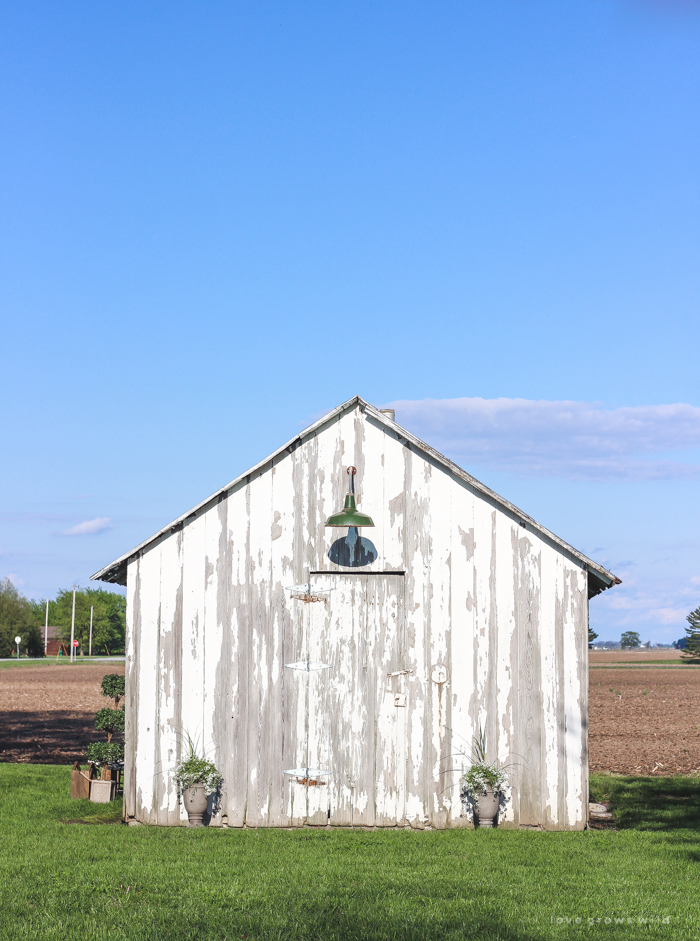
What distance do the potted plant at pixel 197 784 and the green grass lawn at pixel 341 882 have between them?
385 mm

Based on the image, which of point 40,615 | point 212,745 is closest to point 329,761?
point 212,745

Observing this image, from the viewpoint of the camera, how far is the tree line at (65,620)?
106m

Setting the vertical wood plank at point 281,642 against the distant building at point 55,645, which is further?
the distant building at point 55,645

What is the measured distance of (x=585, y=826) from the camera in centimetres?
1306

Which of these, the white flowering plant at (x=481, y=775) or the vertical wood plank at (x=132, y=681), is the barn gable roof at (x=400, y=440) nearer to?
the vertical wood plank at (x=132, y=681)

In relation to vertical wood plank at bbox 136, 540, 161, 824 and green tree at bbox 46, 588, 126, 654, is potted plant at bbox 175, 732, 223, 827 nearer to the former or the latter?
vertical wood plank at bbox 136, 540, 161, 824

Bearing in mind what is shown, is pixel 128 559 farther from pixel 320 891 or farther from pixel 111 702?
pixel 111 702

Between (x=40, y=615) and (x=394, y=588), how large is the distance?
134902 mm

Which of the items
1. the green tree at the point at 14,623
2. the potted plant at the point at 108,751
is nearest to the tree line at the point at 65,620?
the green tree at the point at 14,623

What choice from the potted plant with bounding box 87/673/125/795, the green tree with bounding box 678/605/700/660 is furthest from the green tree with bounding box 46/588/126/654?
the potted plant with bounding box 87/673/125/795

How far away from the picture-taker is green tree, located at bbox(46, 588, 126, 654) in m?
125

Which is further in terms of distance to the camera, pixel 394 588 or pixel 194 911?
pixel 394 588

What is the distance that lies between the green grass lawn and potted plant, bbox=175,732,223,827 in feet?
1.26

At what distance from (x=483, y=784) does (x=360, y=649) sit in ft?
8.28
